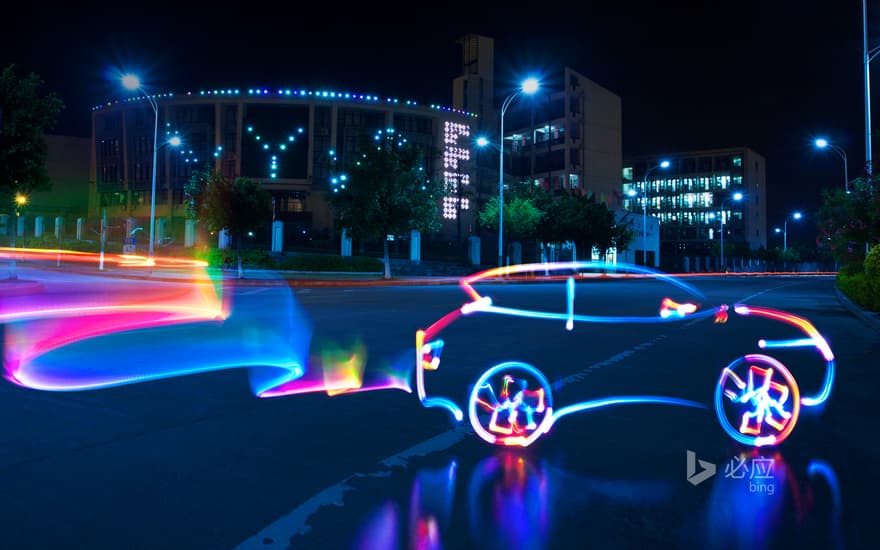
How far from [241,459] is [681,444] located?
3.61 meters

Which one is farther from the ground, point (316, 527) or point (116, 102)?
point (116, 102)

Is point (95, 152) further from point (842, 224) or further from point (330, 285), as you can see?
point (842, 224)

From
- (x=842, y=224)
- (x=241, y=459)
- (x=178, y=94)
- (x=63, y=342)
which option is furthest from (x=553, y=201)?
(x=241, y=459)

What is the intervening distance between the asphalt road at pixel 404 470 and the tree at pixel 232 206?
28774 millimetres

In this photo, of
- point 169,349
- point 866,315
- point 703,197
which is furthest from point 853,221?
point 703,197

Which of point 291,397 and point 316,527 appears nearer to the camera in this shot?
point 316,527

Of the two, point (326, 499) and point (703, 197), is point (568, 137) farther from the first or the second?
point (326, 499)

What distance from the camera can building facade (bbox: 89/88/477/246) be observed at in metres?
69.6

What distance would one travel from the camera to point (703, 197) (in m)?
132

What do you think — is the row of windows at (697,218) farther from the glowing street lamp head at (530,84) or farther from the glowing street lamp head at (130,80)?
the glowing street lamp head at (130,80)

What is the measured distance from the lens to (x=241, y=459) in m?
5.16

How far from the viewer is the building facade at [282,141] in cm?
6962

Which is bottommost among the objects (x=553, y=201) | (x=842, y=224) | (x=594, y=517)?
(x=594, y=517)

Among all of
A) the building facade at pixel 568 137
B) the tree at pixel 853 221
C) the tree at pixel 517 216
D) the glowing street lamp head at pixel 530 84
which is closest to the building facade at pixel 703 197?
the building facade at pixel 568 137
